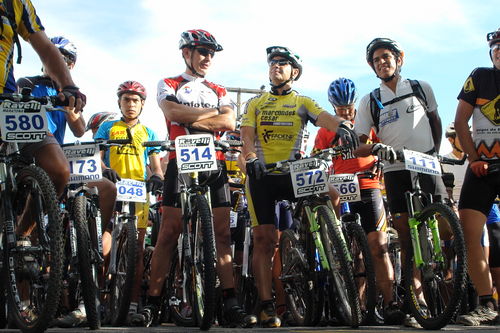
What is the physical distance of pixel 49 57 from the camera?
14.8ft

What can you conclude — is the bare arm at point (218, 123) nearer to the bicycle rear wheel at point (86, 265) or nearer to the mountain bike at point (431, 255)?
the bicycle rear wheel at point (86, 265)

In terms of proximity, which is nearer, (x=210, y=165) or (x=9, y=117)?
(x=9, y=117)

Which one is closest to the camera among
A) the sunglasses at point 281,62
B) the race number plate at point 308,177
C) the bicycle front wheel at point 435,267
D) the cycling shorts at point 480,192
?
the bicycle front wheel at point 435,267

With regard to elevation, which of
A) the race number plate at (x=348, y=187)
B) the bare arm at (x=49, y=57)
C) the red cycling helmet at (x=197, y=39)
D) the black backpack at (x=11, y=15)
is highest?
the red cycling helmet at (x=197, y=39)

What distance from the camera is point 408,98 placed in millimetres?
6234

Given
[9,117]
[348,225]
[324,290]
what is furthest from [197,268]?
[9,117]

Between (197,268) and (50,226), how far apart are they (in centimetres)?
175

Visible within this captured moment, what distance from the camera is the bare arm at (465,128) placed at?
19.2 ft

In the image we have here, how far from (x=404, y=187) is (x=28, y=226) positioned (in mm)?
3314

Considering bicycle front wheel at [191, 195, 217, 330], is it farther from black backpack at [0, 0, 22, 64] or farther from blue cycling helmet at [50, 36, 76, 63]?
blue cycling helmet at [50, 36, 76, 63]

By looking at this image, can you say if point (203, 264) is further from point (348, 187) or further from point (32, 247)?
point (348, 187)

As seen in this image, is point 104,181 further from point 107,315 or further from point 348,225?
point 348,225

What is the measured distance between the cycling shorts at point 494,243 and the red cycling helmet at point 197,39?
3093mm

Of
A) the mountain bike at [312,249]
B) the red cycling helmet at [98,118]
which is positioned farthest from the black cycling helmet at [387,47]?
the red cycling helmet at [98,118]
